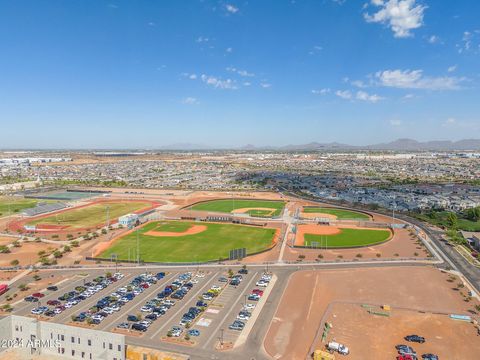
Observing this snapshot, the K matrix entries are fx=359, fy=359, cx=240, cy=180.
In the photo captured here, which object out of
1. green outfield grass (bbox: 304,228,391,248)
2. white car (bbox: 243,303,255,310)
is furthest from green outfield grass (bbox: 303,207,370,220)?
white car (bbox: 243,303,255,310)

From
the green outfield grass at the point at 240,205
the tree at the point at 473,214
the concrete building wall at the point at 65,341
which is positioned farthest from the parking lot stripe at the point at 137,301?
the tree at the point at 473,214

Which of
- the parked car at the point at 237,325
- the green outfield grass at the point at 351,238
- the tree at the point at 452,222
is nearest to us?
the parked car at the point at 237,325

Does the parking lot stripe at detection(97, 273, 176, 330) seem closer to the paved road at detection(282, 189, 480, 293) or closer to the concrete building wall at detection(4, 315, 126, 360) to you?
the concrete building wall at detection(4, 315, 126, 360)

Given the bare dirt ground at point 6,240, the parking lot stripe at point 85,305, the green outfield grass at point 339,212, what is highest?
the green outfield grass at point 339,212

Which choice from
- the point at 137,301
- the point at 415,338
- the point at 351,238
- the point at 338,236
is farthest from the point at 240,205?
the point at 415,338

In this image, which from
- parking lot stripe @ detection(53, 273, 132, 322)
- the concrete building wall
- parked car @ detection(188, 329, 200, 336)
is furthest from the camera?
parking lot stripe @ detection(53, 273, 132, 322)

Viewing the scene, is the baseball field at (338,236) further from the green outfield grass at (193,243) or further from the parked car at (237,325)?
the parked car at (237,325)
